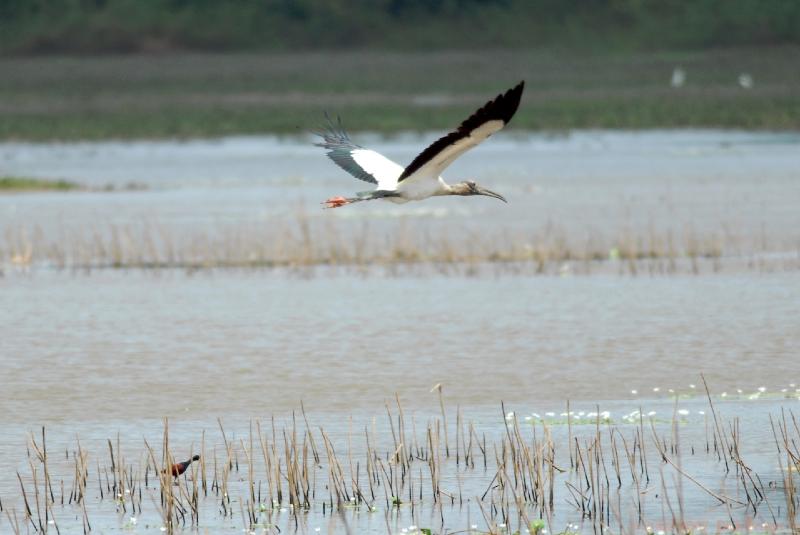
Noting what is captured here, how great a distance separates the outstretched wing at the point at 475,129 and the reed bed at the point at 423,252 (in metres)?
8.45

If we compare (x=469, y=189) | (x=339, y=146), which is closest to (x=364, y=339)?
(x=339, y=146)

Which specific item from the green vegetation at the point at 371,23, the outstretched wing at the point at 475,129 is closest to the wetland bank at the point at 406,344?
the outstretched wing at the point at 475,129

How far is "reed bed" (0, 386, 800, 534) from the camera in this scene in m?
8.74

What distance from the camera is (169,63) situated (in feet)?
420

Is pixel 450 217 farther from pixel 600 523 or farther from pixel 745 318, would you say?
pixel 600 523

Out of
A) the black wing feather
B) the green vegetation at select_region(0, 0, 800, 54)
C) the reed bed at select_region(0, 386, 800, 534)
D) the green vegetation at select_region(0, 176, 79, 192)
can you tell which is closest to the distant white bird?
the green vegetation at select_region(0, 176, 79, 192)

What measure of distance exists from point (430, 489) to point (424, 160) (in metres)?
2.74

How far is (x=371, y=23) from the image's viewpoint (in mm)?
134625

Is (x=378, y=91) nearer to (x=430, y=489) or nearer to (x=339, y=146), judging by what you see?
(x=339, y=146)

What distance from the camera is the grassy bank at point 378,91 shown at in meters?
64.1

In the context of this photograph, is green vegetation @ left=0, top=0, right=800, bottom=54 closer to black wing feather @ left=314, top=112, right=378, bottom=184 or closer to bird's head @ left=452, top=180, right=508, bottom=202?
black wing feather @ left=314, top=112, right=378, bottom=184

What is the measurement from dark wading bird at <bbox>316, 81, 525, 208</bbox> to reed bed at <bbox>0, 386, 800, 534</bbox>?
72.1 inches

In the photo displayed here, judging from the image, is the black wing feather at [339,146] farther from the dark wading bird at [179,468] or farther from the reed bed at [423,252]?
the reed bed at [423,252]

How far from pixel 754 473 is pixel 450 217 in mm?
17929
